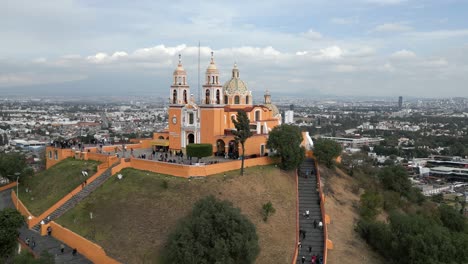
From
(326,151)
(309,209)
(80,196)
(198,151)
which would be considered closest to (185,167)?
(198,151)

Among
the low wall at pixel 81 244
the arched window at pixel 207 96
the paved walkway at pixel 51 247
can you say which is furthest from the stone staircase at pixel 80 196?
the arched window at pixel 207 96

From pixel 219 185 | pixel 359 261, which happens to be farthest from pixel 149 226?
pixel 359 261

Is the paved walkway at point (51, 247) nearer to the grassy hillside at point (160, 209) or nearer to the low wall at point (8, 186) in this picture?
the grassy hillside at point (160, 209)

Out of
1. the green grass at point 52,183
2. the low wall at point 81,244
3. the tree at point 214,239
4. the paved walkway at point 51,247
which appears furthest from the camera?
the green grass at point 52,183

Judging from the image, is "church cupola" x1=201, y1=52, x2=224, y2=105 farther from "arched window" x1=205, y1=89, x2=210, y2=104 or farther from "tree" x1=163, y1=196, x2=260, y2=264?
"tree" x1=163, y1=196, x2=260, y2=264

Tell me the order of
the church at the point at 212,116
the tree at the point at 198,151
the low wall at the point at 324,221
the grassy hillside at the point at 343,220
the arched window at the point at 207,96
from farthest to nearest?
the arched window at the point at 207,96
the church at the point at 212,116
the tree at the point at 198,151
the grassy hillside at the point at 343,220
the low wall at the point at 324,221

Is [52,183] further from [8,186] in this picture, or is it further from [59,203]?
[8,186]
